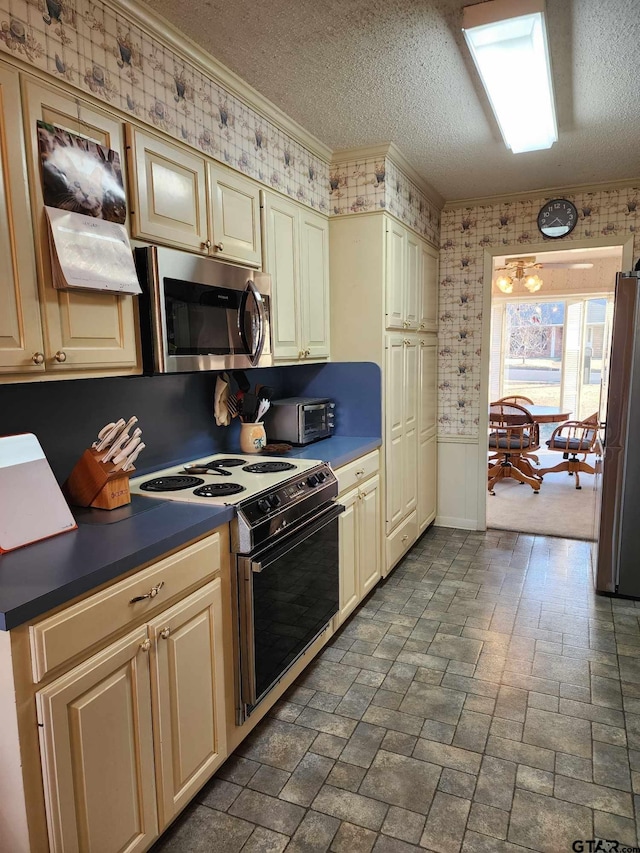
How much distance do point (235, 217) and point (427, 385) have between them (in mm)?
2210

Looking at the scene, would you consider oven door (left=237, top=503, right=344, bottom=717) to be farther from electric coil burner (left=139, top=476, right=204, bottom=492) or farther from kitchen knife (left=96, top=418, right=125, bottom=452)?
kitchen knife (left=96, top=418, right=125, bottom=452)

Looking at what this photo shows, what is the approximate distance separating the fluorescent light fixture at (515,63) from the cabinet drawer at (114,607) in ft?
6.26

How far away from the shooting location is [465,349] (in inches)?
172

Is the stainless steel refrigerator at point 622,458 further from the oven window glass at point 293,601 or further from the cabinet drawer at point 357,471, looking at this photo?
the oven window glass at point 293,601

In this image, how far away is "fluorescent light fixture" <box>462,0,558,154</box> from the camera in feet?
6.02

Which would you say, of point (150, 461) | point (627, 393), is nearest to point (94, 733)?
point (150, 461)

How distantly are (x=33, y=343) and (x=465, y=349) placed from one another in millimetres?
3458

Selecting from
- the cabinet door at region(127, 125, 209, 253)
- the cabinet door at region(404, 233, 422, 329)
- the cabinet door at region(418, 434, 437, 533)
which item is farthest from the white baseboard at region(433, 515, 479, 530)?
the cabinet door at region(127, 125, 209, 253)

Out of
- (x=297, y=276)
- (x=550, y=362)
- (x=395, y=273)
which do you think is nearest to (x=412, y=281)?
(x=395, y=273)

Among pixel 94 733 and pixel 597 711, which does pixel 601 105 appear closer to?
pixel 597 711

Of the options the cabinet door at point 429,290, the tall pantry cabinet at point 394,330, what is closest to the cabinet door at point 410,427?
the tall pantry cabinet at point 394,330

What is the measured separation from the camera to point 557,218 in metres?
4.00

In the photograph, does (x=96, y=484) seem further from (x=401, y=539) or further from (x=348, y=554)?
(x=401, y=539)

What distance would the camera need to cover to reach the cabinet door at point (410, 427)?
3.67 m
